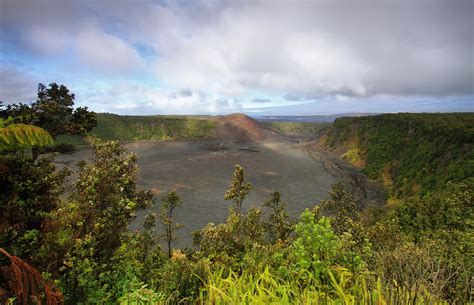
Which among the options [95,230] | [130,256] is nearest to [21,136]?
[95,230]

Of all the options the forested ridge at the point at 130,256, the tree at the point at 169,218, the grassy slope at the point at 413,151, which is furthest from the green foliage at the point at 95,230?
the grassy slope at the point at 413,151

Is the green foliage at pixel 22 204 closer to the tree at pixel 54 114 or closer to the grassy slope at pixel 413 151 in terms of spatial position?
the tree at pixel 54 114

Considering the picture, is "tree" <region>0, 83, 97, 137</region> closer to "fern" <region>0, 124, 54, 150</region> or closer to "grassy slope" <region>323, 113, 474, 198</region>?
"fern" <region>0, 124, 54, 150</region>

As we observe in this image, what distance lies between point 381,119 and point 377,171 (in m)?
43.1

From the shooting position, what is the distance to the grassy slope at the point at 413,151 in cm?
6425

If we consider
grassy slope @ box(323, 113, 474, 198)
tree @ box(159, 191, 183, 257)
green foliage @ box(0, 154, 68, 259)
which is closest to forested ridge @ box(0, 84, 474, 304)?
green foliage @ box(0, 154, 68, 259)

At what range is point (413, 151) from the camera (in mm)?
84188

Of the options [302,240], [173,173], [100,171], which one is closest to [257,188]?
[173,173]

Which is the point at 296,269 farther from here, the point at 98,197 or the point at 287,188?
the point at 287,188

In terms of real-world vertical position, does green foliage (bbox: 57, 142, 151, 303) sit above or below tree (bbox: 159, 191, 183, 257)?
above

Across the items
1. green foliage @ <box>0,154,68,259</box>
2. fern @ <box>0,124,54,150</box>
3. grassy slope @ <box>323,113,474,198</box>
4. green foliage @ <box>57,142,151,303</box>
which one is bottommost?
grassy slope @ <box>323,113,474,198</box>

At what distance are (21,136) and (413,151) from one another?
97.9 meters

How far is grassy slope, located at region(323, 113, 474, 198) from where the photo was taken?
6425 cm

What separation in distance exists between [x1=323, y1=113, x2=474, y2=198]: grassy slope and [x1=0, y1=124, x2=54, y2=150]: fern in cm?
6927
